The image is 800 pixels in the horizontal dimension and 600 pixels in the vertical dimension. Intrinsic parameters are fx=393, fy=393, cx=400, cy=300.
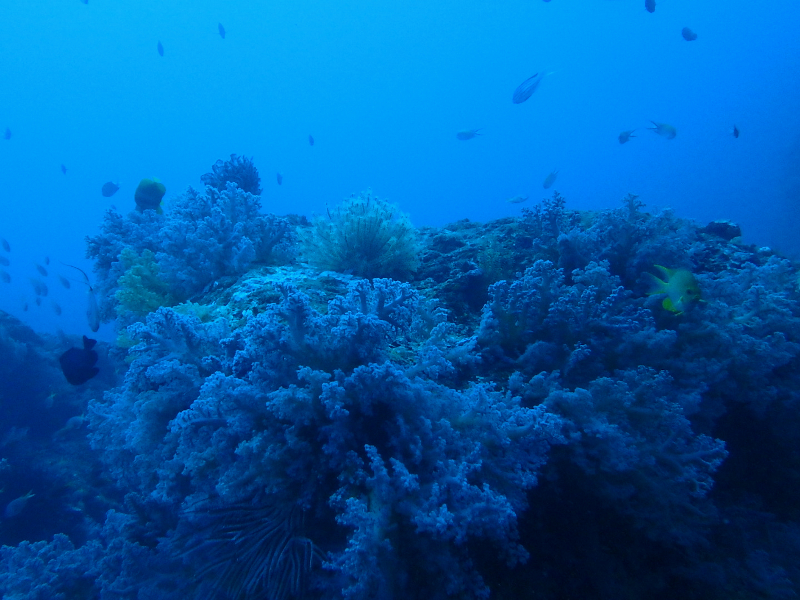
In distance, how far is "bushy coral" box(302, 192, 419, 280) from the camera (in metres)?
4.90

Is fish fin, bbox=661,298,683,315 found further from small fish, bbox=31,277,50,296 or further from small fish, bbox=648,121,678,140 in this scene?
small fish, bbox=31,277,50,296

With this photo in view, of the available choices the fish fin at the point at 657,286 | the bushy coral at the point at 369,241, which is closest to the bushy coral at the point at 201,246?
the bushy coral at the point at 369,241

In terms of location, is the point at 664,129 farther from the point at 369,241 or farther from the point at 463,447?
the point at 463,447

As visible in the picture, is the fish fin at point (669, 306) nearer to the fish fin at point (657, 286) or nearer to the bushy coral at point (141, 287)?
the fish fin at point (657, 286)

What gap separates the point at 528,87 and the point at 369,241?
822 cm

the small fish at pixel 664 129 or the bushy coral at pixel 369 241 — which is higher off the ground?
the small fish at pixel 664 129

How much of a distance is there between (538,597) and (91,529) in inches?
243

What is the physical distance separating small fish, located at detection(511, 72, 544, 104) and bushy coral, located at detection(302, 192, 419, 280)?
24.9 ft

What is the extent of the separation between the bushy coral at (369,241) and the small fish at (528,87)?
759 cm

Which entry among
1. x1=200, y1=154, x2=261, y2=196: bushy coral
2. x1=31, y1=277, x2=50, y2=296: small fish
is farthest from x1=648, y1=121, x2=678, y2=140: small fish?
x1=31, y1=277, x2=50, y2=296: small fish

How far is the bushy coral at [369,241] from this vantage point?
4.90 metres

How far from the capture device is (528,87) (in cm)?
1037

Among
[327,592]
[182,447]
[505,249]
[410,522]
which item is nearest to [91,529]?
[182,447]

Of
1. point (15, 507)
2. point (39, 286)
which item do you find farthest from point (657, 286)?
point (39, 286)
